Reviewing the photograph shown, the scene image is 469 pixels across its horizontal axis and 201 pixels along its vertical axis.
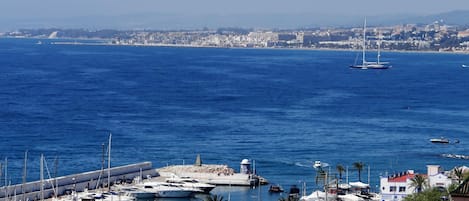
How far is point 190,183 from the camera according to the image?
31.6 metres

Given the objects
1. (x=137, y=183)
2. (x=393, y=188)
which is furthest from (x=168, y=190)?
(x=393, y=188)

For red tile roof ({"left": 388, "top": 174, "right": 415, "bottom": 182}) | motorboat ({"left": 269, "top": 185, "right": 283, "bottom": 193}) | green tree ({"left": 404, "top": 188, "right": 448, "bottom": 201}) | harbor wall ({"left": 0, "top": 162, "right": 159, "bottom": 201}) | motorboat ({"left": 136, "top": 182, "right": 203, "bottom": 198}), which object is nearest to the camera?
green tree ({"left": 404, "top": 188, "right": 448, "bottom": 201})

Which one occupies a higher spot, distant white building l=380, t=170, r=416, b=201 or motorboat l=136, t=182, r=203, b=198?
distant white building l=380, t=170, r=416, b=201

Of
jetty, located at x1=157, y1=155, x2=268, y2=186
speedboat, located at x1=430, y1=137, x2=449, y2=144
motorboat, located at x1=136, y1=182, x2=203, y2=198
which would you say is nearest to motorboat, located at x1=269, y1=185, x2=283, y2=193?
jetty, located at x1=157, y1=155, x2=268, y2=186

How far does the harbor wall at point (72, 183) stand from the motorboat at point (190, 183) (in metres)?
1.22

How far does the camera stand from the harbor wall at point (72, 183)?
2814 centimetres

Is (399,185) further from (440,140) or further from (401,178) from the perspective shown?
(440,140)

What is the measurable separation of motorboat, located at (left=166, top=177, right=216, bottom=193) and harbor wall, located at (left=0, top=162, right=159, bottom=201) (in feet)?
4.00

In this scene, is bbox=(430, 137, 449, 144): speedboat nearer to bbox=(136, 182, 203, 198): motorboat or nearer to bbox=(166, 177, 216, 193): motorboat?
bbox=(166, 177, 216, 193): motorboat

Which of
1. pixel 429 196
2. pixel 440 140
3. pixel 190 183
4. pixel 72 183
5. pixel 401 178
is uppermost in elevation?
pixel 429 196

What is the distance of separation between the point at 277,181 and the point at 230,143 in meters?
8.95

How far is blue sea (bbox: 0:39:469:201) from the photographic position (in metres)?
37.3

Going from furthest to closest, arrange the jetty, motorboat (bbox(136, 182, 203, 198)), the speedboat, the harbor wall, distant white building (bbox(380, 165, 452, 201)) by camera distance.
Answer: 1. the speedboat
2. the jetty
3. motorboat (bbox(136, 182, 203, 198))
4. distant white building (bbox(380, 165, 452, 201))
5. the harbor wall

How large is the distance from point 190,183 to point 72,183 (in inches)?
132
